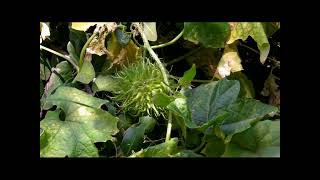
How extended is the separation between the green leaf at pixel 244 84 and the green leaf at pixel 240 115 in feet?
0.51

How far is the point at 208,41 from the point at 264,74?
210 mm

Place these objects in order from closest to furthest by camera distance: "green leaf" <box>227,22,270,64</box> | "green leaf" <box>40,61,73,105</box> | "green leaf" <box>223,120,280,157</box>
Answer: "green leaf" <box>223,120,280,157</box>
"green leaf" <box>227,22,270,64</box>
"green leaf" <box>40,61,73,105</box>

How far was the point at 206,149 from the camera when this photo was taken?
1028mm

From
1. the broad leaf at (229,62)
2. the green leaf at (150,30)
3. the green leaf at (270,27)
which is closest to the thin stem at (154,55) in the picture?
the green leaf at (150,30)

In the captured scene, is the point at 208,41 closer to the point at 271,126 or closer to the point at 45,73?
the point at 271,126

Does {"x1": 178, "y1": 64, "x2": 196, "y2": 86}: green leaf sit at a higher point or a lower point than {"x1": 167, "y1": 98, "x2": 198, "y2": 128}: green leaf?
higher

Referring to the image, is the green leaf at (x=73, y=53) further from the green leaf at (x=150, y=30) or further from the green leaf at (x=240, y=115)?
the green leaf at (x=240, y=115)

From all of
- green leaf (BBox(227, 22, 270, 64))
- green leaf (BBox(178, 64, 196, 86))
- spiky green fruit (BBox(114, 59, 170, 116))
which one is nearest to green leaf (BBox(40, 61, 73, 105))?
spiky green fruit (BBox(114, 59, 170, 116))

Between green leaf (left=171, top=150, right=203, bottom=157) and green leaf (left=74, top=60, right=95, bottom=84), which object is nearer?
green leaf (left=171, top=150, right=203, bottom=157)

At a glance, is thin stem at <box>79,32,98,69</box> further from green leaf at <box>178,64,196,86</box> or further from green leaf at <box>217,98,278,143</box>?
green leaf at <box>217,98,278,143</box>

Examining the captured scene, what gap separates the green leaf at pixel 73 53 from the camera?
119 cm

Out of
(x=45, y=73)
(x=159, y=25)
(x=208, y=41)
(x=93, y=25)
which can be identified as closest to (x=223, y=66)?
(x=208, y=41)

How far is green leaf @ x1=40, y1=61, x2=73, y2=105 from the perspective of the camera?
1181 mm

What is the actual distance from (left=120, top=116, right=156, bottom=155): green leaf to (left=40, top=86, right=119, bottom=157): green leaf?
31mm
